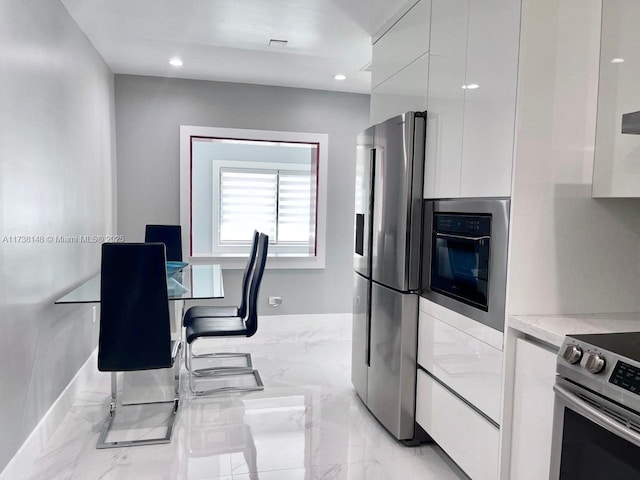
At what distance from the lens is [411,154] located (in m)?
2.48

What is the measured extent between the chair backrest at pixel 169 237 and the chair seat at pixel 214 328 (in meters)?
0.90

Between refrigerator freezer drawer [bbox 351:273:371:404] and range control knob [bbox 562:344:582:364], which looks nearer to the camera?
range control knob [bbox 562:344:582:364]

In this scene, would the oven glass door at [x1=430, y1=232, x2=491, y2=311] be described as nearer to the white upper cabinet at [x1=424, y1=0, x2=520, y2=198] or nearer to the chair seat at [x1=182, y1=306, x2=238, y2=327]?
the white upper cabinet at [x1=424, y1=0, x2=520, y2=198]

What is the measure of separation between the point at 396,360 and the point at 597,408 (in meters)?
1.28

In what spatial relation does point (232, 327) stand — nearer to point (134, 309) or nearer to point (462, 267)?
point (134, 309)

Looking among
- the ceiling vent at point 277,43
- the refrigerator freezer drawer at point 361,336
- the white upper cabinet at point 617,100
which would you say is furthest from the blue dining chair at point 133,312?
the white upper cabinet at point 617,100

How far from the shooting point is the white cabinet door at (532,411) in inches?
64.3

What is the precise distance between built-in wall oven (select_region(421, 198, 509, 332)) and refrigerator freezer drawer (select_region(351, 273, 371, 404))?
615 mm

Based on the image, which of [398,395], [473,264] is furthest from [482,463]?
[473,264]

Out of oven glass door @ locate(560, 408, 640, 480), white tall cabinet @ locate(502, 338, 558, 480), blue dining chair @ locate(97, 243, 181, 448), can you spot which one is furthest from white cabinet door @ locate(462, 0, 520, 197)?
blue dining chair @ locate(97, 243, 181, 448)

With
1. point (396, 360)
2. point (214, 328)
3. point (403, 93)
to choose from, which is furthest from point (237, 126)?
point (396, 360)

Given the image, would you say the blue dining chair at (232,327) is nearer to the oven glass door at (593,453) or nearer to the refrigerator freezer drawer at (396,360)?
the refrigerator freezer drawer at (396,360)

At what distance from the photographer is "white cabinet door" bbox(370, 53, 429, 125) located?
2492 millimetres

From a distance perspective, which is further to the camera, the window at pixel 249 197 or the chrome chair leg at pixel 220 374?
the window at pixel 249 197
